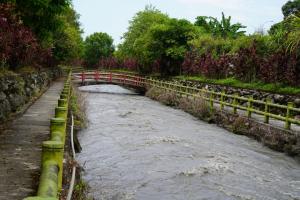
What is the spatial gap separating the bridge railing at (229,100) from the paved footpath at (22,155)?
25.0ft

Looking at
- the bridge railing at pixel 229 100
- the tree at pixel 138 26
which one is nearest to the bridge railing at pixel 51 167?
the bridge railing at pixel 229 100

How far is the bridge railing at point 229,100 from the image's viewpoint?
15246 mm

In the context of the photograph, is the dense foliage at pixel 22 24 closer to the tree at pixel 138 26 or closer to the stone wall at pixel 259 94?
the stone wall at pixel 259 94

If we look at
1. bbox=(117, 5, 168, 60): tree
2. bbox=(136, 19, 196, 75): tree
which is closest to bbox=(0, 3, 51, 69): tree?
bbox=(136, 19, 196, 75): tree

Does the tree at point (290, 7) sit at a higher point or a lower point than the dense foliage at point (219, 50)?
higher

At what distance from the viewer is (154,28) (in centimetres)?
3769

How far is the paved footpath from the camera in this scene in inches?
234

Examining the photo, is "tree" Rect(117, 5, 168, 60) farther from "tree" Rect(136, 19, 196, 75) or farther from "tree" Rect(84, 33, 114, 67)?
"tree" Rect(84, 33, 114, 67)

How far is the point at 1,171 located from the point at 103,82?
1318 inches

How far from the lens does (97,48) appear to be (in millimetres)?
91312

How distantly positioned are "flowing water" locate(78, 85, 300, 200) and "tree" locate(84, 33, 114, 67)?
236 feet

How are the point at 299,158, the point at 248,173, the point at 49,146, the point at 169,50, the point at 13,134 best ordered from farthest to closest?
the point at 169,50, the point at 299,158, the point at 248,173, the point at 13,134, the point at 49,146

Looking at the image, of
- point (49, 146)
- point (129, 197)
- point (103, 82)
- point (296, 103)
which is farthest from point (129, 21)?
point (49, 146)

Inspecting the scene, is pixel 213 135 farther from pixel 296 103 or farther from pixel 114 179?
pixel 114 179
